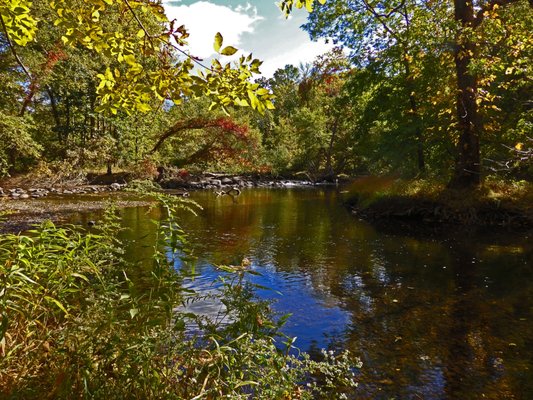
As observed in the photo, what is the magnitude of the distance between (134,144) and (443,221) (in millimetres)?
23522

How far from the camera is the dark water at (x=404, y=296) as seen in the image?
4254 millimetres

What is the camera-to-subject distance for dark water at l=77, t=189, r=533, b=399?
4254 millimetres

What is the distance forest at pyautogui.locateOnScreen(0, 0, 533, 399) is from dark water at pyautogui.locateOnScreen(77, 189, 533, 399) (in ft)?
0.16

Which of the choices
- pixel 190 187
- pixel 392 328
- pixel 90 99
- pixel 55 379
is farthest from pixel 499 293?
pixel 90 99

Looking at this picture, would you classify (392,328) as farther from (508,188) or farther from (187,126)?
(187,126)

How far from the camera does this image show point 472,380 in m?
4.12

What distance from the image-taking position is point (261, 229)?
13445mm

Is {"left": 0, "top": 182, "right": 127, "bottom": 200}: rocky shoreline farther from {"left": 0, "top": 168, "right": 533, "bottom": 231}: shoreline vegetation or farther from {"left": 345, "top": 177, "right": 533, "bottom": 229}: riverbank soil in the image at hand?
{"left": 345, "top": 177, "right": 533, "bottom": 229}: riverbank soil

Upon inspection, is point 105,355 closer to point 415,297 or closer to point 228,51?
point 228,51

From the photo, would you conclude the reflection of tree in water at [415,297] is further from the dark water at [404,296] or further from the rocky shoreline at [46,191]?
the rocky shoreline at [46,191]

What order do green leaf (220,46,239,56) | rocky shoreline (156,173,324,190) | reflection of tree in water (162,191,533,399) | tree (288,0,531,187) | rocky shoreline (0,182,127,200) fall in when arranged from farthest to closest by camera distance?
rocky shoreline (156,173,324,190), rocky shoreline (0,182,127,200), tree (288,0,531,187), reflection of tree in water (162,191,533,399), green leaf (220,46,239,56)

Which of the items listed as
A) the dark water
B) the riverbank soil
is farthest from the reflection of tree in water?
the riverbank soil

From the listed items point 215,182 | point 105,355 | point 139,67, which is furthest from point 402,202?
point 215,182

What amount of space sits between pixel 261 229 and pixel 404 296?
7177mm
